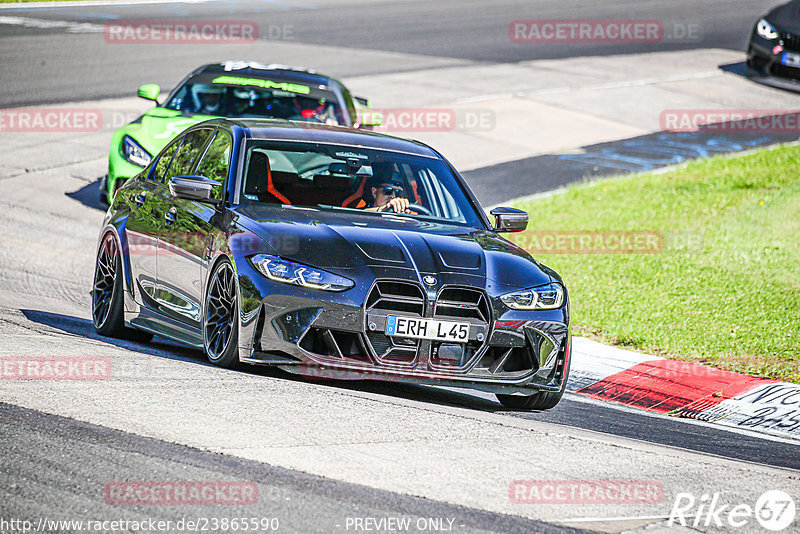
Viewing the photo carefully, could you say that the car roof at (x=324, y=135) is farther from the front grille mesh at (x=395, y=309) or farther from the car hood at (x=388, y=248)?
the front grille mesh at (x=395, y=309)

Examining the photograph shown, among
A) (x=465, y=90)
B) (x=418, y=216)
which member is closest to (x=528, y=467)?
(x=418, y=216)

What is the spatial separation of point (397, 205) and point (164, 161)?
1975mm

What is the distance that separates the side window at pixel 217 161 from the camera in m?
8.04

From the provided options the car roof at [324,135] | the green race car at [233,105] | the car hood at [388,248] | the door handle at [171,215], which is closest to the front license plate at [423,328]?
the car hood at [388,248]

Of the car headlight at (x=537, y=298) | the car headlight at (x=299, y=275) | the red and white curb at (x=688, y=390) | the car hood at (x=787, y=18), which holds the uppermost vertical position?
the car headlight at (x=299, y=275)

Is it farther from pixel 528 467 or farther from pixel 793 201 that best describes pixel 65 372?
pixel 793 201

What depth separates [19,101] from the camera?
18.9m

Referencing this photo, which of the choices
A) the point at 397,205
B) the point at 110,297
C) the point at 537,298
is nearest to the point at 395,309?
the point at 537,298

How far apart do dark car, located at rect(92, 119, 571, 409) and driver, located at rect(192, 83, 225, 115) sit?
4.82 m

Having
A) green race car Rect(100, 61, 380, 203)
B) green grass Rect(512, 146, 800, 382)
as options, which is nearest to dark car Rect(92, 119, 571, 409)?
green grass Rect(512, 146, 800, 382)

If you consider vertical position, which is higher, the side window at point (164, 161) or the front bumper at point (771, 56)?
the side window at point (164, 161)

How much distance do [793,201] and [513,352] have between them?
30.7 ft

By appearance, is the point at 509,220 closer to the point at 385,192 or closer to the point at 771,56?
the point at 385,192

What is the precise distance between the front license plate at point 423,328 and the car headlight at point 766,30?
633 inches
